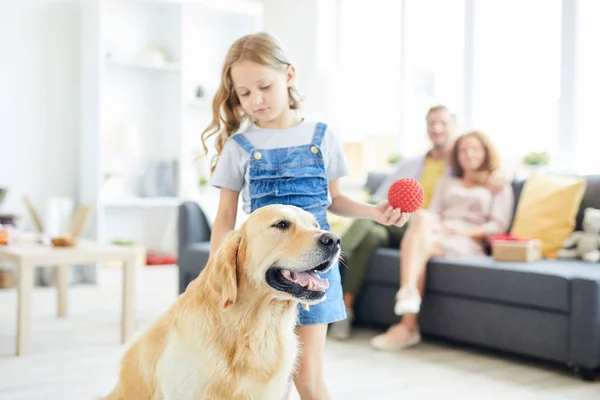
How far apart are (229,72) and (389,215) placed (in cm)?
59

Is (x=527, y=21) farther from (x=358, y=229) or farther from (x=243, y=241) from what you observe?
(x=243, y=241)

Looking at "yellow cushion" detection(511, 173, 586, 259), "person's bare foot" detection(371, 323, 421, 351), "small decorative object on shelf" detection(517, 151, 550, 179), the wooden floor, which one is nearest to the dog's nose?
the wooden floor

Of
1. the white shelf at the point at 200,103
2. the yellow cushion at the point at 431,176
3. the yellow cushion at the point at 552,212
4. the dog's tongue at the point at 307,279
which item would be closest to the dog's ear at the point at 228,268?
the dog's tongue at the point at 307,279

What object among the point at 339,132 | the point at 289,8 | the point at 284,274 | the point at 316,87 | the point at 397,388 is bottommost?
the point at 397,388

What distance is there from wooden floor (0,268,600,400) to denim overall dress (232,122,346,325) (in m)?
0.93

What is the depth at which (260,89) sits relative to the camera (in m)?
1.85

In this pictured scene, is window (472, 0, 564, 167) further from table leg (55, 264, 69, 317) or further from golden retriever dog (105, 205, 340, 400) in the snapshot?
golden retriever dog (105, 205, 340, 400)

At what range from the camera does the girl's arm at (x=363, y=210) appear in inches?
70.1

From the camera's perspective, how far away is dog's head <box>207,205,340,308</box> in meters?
1.49

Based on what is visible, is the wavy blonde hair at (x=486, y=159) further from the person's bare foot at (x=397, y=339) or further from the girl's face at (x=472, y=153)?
the person's bare foot at (x=397, y=339)

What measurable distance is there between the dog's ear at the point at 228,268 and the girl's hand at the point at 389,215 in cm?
40

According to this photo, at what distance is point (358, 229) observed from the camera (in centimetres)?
373

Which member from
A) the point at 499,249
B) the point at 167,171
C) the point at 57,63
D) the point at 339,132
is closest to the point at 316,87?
the point at 339,132

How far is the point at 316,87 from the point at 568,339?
13.2 feet
